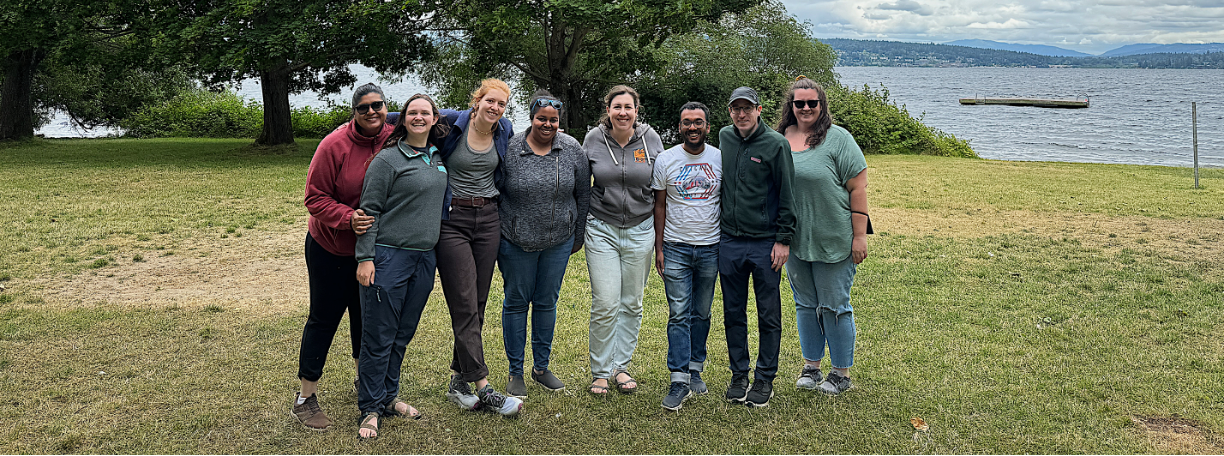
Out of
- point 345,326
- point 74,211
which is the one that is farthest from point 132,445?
point 74,211

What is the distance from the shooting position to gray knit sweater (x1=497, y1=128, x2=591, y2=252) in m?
4.47

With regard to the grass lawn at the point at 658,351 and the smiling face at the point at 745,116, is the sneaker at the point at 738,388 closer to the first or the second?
the grass lawn at the point at 658,351

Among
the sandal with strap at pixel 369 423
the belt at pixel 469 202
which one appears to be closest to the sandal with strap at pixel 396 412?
the sandal with strap at pixel 369 423

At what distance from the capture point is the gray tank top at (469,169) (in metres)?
4.30

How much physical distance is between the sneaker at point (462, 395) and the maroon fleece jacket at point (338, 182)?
1.03m

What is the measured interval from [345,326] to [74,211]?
7942mm

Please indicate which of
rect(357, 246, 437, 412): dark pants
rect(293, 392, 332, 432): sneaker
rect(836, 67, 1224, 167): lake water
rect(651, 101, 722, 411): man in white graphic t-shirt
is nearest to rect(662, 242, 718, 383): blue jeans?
rect(651, 101, 722, 411): man in white graphic t-shirt

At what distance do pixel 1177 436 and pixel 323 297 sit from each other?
435 centimetres

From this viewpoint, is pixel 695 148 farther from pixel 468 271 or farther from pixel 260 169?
pixel 260 169

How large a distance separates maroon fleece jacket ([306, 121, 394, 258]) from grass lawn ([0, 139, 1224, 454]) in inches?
39.9

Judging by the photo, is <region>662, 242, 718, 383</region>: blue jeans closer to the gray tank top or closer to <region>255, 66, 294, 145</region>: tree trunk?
the gray tank top

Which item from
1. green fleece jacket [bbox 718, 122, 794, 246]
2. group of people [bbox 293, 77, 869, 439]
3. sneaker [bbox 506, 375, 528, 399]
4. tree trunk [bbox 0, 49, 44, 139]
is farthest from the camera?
tree trunk [bbox 0, 49, 44, 139]

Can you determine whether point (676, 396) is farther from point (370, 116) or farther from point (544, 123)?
point (370, 116)

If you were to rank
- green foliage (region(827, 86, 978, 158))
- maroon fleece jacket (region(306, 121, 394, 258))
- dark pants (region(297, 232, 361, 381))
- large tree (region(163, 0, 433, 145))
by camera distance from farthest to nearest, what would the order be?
green foliage (region(827, 86, 978, 158)) → large tree (region(163, 0, 433, 145)) → dark pants (region(297, 232, 361, 381)) → maroon fleece jacket (region(306, 121, 394, 258))
